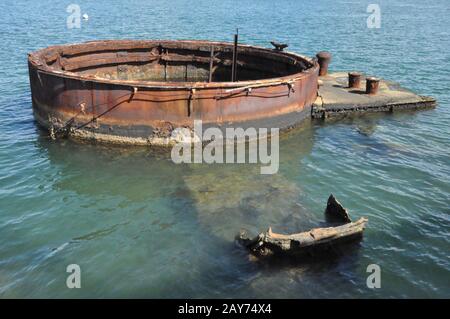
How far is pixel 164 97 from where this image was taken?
13484 millimetres

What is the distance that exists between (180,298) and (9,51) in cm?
2630

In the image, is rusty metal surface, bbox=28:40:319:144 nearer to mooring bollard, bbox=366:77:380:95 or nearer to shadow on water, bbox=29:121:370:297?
shadow on water, bbox=29:121:370:297

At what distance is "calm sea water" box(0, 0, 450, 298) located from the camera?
8539 millimetres

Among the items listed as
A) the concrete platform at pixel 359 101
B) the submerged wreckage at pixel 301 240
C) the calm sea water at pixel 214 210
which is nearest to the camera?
the calm sea water at pixel 214 210

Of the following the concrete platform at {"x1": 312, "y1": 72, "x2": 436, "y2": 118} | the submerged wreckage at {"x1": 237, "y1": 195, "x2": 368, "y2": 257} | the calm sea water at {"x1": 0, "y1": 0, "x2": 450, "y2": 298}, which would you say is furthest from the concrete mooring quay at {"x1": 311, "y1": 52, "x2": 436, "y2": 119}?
the submerged wreckage at {"x1": 237, "y1": 195, "x2": 368, "y2": 257}

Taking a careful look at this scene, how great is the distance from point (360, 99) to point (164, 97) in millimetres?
9460

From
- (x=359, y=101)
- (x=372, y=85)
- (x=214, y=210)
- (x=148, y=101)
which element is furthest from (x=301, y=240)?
(x=372, y=85)

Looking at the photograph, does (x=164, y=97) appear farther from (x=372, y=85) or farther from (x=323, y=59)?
(x=323, y=59)

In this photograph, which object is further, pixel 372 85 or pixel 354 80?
pixel 354 80

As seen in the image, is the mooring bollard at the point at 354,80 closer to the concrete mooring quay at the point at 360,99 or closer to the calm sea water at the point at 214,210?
the concrete mooring quay at the point at 360,99

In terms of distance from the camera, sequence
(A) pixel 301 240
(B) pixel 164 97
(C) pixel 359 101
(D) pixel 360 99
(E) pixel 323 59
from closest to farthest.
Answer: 1. (A) pixel 301 240
2. (B) pixel 164 97
3. (C) pixel 359 101
4. (D) pixel 360 99
5. (E) pixel 323 59

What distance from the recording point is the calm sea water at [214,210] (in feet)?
28.0

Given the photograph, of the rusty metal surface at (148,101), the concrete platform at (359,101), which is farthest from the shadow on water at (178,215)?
the concrete platform at (359,101)
